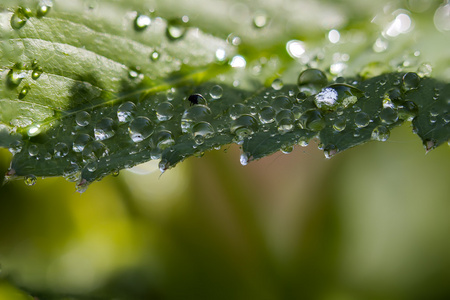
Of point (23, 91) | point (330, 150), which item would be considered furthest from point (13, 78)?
point (330, 150)

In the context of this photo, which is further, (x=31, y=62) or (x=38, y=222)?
(x=38, y=222)

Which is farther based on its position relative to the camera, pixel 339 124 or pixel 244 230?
pixel 244 230

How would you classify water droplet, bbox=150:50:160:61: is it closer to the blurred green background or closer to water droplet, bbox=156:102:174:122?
water droplet, bbox=156:102:174:122

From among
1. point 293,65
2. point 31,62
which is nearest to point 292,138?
point 293,65

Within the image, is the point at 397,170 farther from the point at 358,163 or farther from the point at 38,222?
the point at 38,222

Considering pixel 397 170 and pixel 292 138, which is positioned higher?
pixel 397 170

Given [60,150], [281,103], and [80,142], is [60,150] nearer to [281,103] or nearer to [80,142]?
A: [80,142]

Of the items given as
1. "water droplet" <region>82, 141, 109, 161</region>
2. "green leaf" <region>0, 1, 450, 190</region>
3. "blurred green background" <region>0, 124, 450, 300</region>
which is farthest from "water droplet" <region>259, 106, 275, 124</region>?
"blurred green background" <region>0, 124, 450, 300</region>
